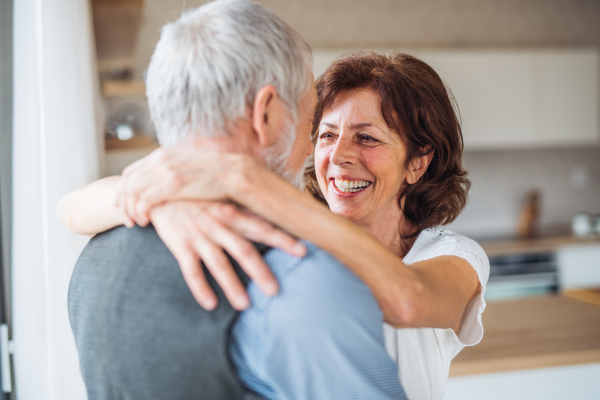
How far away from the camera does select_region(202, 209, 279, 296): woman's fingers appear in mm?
645

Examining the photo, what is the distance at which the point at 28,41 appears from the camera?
1126 mm

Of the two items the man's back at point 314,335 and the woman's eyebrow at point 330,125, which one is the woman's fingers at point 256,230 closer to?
the man's back at point 314,335

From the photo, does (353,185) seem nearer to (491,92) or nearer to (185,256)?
(185,256)

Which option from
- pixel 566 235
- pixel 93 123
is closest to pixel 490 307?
pixel 93 123

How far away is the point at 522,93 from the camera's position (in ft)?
13.2

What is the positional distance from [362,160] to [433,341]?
478 millimetres

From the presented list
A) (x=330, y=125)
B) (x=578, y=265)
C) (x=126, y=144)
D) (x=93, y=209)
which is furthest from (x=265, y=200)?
(x=578, y=265)

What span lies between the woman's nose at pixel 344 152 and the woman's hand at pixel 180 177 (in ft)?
2.08

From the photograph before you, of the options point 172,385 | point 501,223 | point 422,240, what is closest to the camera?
point 172,385

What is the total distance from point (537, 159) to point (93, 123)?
4.33 metres

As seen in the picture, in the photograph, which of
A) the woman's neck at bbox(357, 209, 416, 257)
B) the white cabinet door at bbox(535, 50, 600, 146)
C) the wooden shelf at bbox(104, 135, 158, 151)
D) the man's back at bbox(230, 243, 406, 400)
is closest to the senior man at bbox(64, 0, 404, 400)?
the man's back at bbox(230, 243, 406, 400)

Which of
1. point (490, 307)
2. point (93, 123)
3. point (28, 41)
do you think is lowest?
point (490, 307)

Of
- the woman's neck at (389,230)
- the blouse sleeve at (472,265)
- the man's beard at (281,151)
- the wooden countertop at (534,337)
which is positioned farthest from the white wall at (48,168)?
the wooden countertop at (534,337)

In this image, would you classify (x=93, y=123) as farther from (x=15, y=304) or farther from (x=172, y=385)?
(x=172, y=385)
